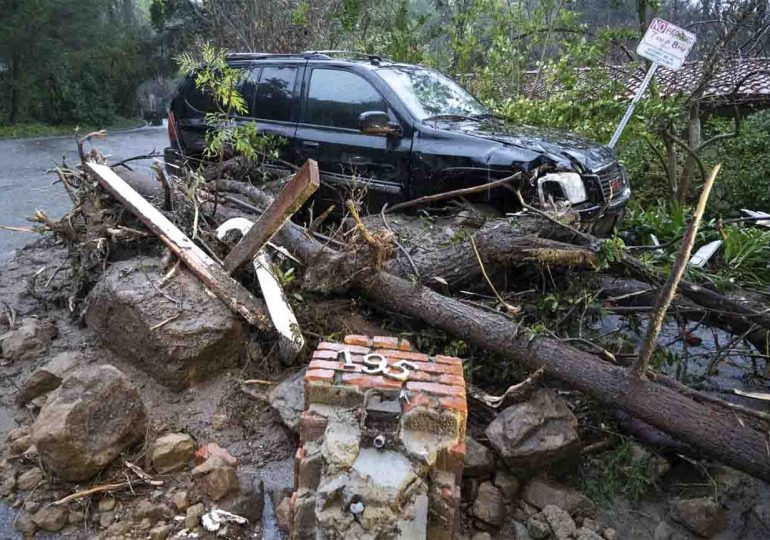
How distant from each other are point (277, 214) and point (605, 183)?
9.01 ft

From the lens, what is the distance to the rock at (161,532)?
2.52 m

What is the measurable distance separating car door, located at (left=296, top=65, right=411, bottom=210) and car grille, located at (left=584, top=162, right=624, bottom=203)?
1.58 metres

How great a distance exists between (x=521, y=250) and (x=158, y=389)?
8.39ft

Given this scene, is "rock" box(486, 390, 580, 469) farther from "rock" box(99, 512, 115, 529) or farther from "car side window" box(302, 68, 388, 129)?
"car side window" box(302, 68, 388, 129)

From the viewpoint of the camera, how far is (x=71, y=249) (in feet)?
15.8

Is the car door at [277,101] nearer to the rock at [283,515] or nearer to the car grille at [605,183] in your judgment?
the car grille at [605,183]

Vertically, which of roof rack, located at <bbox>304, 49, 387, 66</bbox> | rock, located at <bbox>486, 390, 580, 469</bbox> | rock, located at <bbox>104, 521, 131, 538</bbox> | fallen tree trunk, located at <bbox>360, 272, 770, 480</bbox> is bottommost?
rock, located at <bbox>104, 521, 131, 538</bbox>

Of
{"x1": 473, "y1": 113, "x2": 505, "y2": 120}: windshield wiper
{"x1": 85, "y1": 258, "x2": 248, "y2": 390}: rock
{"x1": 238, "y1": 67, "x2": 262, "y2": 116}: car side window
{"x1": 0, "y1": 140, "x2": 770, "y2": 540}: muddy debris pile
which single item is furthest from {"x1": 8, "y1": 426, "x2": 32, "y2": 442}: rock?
{"x1": 473, "y1": 113, "x2": 505, "y2": 120}: windshield wiper

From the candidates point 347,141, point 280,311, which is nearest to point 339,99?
point 347,141

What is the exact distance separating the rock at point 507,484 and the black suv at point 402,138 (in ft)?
6.56

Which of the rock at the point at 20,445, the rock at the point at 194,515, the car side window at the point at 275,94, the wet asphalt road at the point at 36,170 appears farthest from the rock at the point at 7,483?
the car side window at the point at 275,94

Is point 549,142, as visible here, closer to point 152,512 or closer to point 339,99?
point 339,99

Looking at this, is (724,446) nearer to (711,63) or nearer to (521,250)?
(521,250)

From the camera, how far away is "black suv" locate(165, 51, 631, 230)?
439 cm
